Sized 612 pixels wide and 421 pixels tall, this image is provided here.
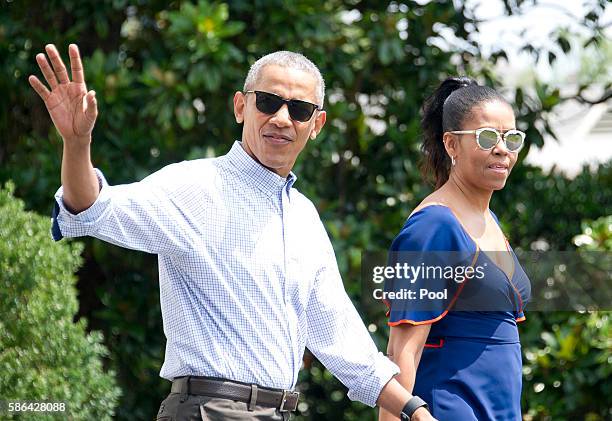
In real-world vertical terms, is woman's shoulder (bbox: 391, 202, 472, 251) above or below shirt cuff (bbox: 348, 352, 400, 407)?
above

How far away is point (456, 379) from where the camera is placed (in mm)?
3559

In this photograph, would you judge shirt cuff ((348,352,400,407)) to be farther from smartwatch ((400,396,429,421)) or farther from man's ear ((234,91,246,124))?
man's ear ((234,91,246,124))

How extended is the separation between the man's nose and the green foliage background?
2.78 m

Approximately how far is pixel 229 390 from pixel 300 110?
90cm

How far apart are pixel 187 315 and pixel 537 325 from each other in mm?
4327

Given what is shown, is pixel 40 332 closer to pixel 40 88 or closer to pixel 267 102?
pixel 267 102

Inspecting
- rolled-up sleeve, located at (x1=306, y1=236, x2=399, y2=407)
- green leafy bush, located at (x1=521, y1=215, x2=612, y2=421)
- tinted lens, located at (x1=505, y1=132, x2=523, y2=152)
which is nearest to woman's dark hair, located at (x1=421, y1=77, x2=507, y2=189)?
tinted lens, located at (x1=505, y1=132, x2=523, y2=152)

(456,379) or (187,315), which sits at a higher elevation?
(187,315)

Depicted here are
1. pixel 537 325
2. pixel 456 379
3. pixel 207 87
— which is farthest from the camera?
pixel 537 325

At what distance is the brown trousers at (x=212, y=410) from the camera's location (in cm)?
303

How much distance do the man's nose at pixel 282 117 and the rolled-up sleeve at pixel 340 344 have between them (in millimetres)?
434

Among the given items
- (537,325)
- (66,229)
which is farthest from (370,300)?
(66,229)

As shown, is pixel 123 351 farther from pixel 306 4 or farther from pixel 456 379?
pixel 456 379

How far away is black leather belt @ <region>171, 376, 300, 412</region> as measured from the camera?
9.98 ft
